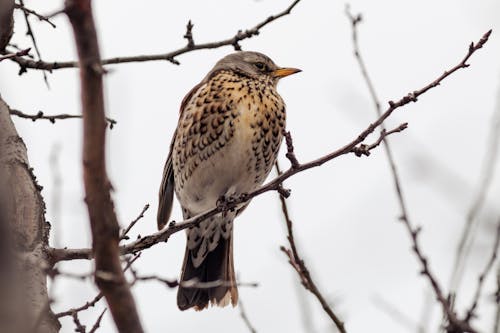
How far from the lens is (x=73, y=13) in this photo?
1923 millimetres

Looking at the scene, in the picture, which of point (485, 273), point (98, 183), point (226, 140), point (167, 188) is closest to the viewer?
point (98, 183)

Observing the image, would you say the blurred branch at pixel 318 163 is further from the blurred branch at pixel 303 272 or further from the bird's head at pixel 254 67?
the bird's head at pixel 254 67

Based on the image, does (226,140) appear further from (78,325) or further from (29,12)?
(78,325)

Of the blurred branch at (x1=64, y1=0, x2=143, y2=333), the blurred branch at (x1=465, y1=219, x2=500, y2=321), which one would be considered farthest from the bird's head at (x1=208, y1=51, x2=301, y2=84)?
the blurred branch at (x1=64, y1=0, x2=143, y2=333)

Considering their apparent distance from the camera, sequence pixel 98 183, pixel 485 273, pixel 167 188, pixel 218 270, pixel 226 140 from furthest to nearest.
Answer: pixel 167 188 → pixel 218 270 → pixel 226 140 → pixel 485 273 → pixel 98 183

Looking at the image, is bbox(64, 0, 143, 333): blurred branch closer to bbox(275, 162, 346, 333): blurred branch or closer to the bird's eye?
bbox(275, 162, 346, 333): blurred branch

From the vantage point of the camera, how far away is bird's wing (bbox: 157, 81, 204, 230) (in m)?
6.34

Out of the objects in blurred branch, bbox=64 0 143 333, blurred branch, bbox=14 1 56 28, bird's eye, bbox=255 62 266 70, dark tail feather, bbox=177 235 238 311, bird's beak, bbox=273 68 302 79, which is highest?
bird's eye, bbox=255 62 266 70

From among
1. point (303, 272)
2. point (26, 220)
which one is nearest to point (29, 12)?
point (26, 220)

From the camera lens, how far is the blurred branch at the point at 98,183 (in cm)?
194

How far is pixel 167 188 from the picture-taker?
6555 mm

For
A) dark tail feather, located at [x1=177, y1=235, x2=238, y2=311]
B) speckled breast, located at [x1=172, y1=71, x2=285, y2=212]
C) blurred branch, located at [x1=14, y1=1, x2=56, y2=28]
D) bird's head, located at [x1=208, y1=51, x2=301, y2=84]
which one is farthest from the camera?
bird's head, located at [x1=208, y1=51, x2=301, y2=84]

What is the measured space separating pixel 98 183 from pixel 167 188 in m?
4.46

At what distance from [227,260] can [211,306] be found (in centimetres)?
56
